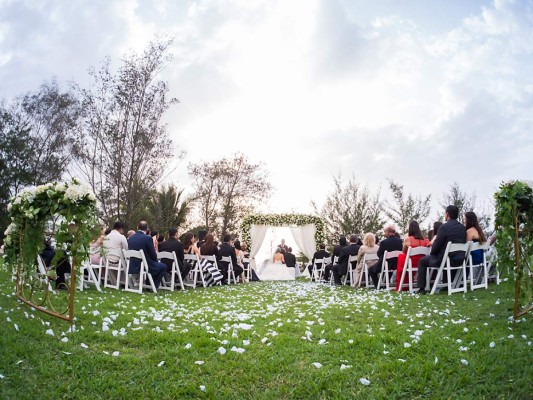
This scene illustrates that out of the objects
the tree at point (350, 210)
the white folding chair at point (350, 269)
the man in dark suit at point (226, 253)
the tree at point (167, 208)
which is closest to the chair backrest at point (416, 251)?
the white folding chair at point (350, 269)

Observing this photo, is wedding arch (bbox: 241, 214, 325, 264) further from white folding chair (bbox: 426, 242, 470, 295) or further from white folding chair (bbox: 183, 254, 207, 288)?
white folding chair (bbox: 426, 242, 470, 295)

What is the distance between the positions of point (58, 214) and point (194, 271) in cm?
849

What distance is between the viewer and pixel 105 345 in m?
4.61

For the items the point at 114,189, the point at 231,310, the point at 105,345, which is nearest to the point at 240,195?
the point at 114,189

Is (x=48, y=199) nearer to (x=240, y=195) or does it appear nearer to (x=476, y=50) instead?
(x=476, y=50)

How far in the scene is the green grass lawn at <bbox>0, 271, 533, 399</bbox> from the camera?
358 centimetres

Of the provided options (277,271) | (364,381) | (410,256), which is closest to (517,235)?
(364,381)

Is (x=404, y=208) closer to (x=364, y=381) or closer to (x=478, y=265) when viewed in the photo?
(x=478, y=265)

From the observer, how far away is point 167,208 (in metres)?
30.1

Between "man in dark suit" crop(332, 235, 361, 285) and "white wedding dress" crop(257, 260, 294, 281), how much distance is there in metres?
7.78

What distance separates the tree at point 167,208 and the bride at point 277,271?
837 cm

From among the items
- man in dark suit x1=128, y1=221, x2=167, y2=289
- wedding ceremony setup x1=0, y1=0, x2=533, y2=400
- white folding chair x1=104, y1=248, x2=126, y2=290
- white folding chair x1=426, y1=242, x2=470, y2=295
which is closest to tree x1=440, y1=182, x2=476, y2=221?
wedding ceremony setup x1=0, y1=0, x2=533, y2=400

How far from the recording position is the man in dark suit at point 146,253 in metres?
10.5

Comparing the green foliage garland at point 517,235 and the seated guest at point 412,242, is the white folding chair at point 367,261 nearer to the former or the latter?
the seated guest at point 412,242
